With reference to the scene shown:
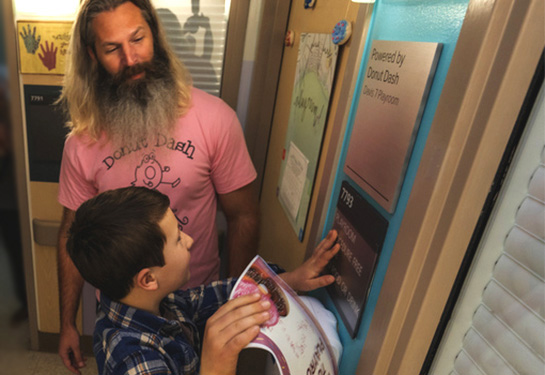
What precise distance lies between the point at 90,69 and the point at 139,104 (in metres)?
0.29

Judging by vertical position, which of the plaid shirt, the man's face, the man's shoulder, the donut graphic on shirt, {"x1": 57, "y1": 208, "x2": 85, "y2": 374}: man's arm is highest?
the man's face

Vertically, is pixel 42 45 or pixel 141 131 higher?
pixel 42 45

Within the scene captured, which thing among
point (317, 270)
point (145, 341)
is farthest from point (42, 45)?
point (317, 270)

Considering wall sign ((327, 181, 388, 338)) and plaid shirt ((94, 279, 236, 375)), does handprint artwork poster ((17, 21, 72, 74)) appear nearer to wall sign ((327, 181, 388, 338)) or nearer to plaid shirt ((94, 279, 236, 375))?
plaid shirt ((94, 279, 236, 375))

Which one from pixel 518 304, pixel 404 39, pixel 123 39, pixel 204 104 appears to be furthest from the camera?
pixel 204 104

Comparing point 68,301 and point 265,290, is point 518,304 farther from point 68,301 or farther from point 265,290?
point 68,301

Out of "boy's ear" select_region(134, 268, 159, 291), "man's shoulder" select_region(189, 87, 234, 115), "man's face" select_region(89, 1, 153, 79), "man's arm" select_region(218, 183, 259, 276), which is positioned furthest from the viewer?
"man's arm" select_region(218, 183, 259, 276)

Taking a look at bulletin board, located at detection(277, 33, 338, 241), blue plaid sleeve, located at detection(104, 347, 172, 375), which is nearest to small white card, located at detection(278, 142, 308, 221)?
bulletin board, located at detection(277, 33, 338, 241)

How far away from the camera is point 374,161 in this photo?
0.74m

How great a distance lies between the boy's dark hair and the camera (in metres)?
0.94

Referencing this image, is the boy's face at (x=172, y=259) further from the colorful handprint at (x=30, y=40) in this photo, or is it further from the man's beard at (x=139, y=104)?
the colorful handprint at (x=30, y=40)

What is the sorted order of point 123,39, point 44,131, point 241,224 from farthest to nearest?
1. point 44,131
2. point 241,224
3. point 123,39

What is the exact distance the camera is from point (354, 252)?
0.79 meters

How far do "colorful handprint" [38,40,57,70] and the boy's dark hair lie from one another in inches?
47.9
